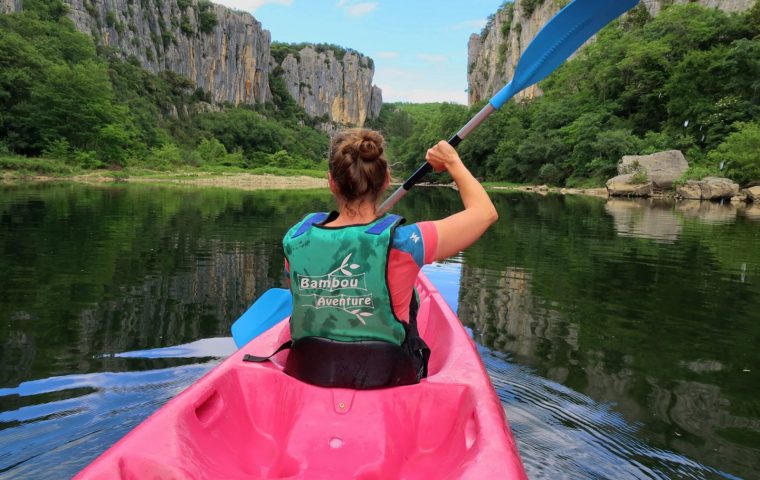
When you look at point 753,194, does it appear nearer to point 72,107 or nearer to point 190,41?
point 72,107

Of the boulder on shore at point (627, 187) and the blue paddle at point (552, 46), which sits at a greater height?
the boulder on shore at point (627, 187)

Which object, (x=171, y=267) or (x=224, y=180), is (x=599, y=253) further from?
(x=224, y=180)

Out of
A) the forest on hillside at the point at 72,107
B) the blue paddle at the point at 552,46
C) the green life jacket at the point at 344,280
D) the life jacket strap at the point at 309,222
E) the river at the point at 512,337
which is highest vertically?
the forest on hillside at the point at 72,107

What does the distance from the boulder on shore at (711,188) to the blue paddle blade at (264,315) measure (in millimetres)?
25577

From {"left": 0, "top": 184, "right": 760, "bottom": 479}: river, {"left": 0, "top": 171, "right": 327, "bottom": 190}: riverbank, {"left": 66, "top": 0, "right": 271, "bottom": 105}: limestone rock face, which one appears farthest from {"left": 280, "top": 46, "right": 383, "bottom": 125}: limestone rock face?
{"left": 0, "top": 184, "right": 760, "bottom": 479}: river

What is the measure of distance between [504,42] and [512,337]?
77.4 metres

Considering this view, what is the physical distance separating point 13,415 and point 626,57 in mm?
41801

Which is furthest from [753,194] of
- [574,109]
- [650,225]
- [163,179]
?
[163,179]

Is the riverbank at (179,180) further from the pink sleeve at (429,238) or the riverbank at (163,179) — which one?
the pink sleeve at (429,238)

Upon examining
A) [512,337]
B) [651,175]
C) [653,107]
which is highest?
[653,107]

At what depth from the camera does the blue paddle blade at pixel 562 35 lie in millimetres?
3102

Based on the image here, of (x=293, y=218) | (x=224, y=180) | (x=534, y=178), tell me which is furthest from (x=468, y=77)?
(x=293, y=218)

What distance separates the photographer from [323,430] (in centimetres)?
190

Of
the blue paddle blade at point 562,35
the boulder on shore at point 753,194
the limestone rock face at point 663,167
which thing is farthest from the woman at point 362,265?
the limestone rock face at point 663,167
